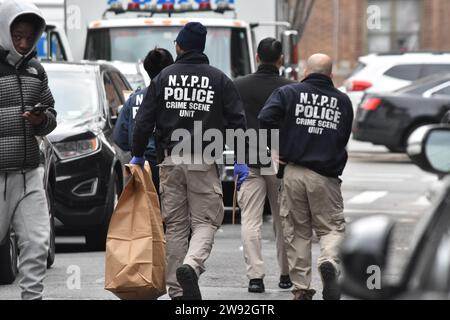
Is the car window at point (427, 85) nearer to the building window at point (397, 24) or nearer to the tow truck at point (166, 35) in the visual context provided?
the tow truck at point (166, 35)

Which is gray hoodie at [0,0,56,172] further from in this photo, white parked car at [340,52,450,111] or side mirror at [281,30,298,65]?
white parked car at [340,52,450,111]

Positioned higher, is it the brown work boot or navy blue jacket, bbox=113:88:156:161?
navy blue jacket, bbox=113:88:156:161

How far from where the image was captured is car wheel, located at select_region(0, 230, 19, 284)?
9.99 meters

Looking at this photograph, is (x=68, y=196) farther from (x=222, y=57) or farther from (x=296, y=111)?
(x=222, y=57)

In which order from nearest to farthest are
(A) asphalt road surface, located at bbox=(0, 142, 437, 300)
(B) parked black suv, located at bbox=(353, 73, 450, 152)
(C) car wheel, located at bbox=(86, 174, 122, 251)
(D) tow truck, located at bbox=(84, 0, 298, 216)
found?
1. (A) asphalt road surface, located at bbox=(0, 142, 437, 300)
2. (C) car wheel, located at bbox=(86, 174, 122, 251)
3. (D) tow truck, located at bbox=(84, 0, 298, 216)
4. (B) parked black suv, located at bbox=(353, 73, 450, 152)

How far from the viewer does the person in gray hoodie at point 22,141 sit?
774cm

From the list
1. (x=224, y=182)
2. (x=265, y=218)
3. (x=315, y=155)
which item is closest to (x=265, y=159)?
(x=315, y=155)

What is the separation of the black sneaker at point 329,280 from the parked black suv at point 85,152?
4.21 meters

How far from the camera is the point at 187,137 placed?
8.59 metres

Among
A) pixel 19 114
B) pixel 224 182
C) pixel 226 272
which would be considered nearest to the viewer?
pixel 19 114

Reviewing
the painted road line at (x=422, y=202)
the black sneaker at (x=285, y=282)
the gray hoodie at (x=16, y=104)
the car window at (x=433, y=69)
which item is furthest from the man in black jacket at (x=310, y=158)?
the car window at (x=433, y=69)

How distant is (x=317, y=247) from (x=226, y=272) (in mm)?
2283

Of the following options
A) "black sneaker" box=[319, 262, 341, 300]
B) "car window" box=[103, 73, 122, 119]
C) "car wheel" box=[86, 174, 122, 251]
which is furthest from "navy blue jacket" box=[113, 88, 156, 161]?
"car window" box=[103, 73, 122, 119]
